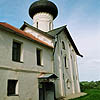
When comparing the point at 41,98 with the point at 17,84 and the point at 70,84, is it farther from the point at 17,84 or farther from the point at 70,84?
the point at 70,84

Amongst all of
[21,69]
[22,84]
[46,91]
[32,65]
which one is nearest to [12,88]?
[22,84]

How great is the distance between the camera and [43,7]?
1752 cm

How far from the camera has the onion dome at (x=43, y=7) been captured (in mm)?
17397

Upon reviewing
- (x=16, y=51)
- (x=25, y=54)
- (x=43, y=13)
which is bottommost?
(x=25, y=54)

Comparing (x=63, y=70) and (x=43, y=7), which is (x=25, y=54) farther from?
(x=43, y=7)

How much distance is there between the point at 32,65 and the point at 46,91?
2.84 metres

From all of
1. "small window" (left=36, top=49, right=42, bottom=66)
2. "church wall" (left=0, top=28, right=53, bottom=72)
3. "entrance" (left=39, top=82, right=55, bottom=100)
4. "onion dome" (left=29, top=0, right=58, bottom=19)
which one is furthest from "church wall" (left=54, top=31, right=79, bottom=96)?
"onion dome" (left=29, top=0, right=58, bottom=19)

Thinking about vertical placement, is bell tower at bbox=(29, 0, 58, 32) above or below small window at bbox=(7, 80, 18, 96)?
above

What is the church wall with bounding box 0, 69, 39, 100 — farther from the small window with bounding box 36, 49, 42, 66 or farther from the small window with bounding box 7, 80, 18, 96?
the small window with bounding box 36, 49, 42, 66

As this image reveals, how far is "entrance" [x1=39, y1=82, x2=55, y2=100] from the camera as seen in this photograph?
10805 millimetres

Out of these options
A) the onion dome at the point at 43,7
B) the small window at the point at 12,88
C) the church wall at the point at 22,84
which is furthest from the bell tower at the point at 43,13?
the small window at the point at 12,88

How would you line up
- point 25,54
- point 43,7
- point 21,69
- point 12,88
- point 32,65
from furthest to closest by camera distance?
point 43,7, point 32,65, point 25,54, point 21,69, point 12,88

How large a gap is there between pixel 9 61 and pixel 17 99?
2.61 meters

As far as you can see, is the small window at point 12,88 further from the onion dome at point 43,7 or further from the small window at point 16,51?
the onion dome at point 43,7
